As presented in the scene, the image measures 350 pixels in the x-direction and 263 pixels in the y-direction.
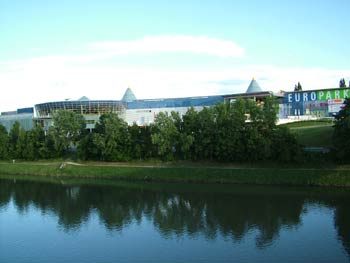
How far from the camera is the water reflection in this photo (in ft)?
88.0

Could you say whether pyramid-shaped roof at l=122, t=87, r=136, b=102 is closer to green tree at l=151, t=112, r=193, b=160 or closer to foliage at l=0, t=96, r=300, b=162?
foliage at l=0, t=96, r=300, b=162

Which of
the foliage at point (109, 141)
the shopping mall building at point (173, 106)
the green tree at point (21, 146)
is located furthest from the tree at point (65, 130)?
the shopping mall building at point (173, 106)

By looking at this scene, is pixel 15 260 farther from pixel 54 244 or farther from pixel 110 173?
pixel 110 173

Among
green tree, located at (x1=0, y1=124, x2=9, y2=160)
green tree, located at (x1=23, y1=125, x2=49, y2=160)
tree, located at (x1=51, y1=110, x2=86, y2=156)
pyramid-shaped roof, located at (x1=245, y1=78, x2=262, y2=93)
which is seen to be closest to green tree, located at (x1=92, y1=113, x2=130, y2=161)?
tree, located at (x1=51, y1=110, x2=86, y2=156)

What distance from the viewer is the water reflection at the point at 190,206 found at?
26812 mm

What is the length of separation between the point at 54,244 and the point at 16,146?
126ft

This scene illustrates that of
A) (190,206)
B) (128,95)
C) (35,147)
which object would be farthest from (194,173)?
(128,95)

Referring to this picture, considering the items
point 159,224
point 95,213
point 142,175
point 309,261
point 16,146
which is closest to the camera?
point 309,261

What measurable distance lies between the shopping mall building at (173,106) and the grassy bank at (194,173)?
14.8 metres

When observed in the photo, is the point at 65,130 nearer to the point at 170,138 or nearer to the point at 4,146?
the point at 4,146

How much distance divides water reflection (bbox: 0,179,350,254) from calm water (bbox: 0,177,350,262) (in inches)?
2.9

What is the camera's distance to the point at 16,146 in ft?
195

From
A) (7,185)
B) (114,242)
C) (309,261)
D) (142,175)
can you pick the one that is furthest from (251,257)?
(7,185)

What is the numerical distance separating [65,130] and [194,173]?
22317mm
